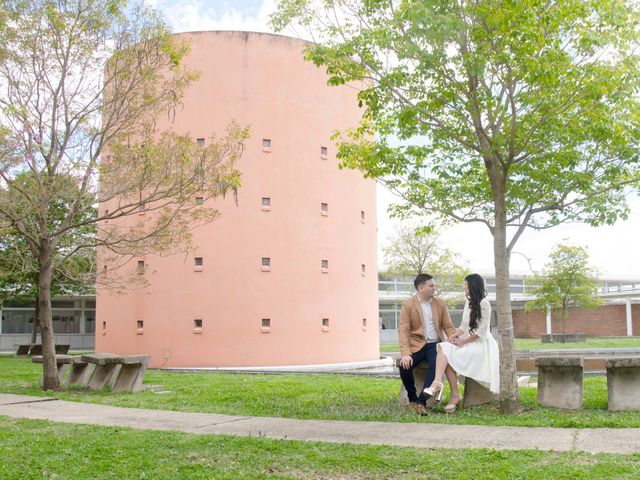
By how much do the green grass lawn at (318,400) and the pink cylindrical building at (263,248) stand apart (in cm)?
746

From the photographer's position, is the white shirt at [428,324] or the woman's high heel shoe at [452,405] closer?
the woman's high heel shoe at [452,405]

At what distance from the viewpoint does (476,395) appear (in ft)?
29.4

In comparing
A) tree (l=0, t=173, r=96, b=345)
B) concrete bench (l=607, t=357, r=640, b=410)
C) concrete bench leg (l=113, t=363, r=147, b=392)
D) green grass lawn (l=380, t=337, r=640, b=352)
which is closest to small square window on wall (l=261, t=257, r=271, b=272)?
tree (l=0, t=173, r=96, b=345)

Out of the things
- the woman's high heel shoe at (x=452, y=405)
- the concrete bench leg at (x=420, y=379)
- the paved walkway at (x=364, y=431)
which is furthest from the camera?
the concrete bench leg at (x=420, y=379)

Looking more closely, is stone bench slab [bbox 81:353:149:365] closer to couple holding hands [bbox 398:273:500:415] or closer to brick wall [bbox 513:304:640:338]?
couple holding hands [bbox 398:273:500:415]

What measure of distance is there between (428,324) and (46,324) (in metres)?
8.10

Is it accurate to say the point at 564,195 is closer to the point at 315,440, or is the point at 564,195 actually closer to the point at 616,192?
the point at 616,192

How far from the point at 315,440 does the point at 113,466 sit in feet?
6.52

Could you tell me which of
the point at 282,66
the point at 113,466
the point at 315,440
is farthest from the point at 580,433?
the point at 282,66

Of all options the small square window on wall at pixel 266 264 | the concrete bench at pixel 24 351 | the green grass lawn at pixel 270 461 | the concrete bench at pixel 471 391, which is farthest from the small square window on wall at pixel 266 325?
the green grass lawn at pixel 270 461

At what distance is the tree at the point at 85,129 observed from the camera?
1265 centimetres

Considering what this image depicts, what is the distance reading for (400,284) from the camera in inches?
2258

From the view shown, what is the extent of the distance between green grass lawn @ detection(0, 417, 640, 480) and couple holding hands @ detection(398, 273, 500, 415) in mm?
2338

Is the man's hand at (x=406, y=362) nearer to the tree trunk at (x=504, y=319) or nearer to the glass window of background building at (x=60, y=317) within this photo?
the tree trunk at (x=504, y=319)
